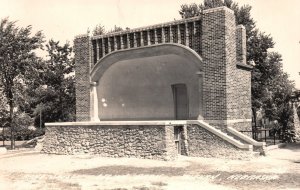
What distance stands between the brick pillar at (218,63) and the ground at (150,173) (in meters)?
2.60

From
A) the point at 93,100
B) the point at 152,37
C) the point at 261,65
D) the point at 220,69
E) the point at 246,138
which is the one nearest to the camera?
the point at 246,138

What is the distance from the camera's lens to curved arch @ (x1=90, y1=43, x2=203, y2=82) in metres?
18.3

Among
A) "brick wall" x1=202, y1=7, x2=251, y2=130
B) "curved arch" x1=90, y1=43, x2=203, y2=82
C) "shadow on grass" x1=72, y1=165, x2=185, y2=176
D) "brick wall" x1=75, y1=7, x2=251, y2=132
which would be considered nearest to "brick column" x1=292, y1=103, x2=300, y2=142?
"brick wall" x1=75, y1=7, x2=251, y2=132

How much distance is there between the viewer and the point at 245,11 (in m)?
29.9

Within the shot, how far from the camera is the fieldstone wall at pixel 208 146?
615 inches

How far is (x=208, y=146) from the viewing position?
1645cm

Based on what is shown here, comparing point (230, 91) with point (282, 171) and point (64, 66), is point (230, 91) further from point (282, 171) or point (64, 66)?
point (64, 66)

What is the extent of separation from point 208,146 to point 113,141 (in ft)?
13.7

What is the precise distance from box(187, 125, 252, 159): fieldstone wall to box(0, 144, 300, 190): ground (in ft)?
1.42

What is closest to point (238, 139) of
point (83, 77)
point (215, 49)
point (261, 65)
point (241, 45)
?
point (215, 49)

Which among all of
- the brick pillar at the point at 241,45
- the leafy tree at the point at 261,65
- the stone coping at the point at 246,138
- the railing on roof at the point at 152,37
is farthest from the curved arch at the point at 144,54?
the leafy tree at the point at 261,65

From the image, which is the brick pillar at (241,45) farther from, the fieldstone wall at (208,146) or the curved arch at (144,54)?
the fieldstone wall at (208,146)

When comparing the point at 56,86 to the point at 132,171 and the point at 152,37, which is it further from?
the point at 132,171

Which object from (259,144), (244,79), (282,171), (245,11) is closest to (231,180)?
(282,171)
